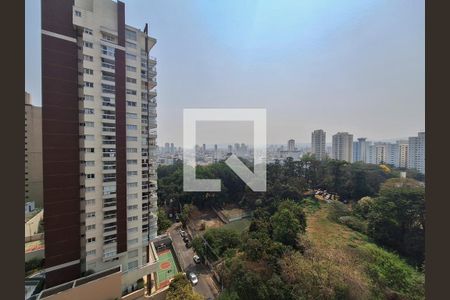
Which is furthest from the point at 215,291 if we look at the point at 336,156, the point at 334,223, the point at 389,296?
the point at 336,156

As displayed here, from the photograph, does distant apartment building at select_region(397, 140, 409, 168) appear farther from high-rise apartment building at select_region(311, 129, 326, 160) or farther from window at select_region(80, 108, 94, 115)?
window at select_region(80, 108, 94, 115)

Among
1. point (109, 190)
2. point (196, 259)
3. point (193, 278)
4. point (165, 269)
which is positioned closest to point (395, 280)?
point (193, 278)

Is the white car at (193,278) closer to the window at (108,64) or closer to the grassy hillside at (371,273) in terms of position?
the grassy hillside at (371,273)

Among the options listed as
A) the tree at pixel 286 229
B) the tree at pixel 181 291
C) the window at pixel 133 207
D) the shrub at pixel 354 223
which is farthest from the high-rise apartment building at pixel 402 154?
the window at pixel 133 207

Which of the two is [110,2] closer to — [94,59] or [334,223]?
[94,59]

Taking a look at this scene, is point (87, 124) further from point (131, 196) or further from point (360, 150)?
point (360, 150)
